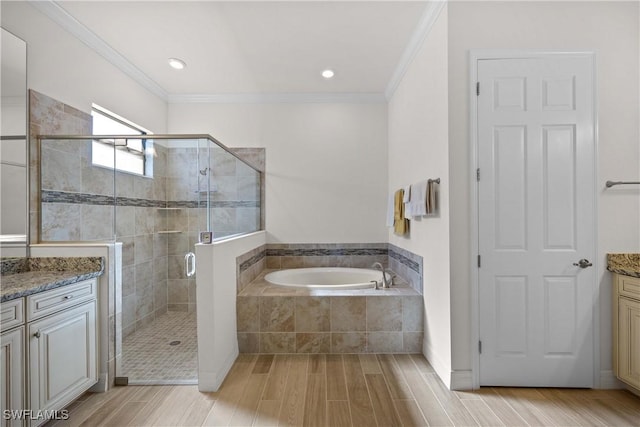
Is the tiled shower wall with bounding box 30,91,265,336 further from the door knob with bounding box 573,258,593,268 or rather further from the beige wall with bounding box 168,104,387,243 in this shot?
the door knob with bounding box 573,258,593,268

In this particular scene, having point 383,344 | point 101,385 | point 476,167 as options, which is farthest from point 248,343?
point 476,167

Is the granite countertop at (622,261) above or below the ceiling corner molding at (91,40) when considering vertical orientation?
below

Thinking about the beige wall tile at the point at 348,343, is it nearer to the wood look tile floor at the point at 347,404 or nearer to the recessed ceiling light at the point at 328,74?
the wood look tile floor at the point at 347,404

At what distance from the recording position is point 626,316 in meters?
1.98

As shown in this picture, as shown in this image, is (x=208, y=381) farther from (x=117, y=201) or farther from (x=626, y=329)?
(x=626, y=329)

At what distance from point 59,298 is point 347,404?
1824mm

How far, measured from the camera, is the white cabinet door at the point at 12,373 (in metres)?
1.45

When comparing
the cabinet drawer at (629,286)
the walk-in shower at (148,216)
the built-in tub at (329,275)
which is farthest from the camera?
the built-in tub at (329,275)

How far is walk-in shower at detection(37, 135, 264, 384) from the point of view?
227 cm

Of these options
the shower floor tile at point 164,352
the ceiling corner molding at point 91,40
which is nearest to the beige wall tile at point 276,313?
the shower floor tile at point 164,352

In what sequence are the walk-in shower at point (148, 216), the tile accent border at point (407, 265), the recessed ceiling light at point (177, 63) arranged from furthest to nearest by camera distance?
the recessed ceiling light at point (177, 63) → the tile accent border at point (407, 265) → the walk-in shower at point (148, 216)

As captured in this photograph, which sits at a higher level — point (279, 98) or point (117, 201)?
point (279, 98)

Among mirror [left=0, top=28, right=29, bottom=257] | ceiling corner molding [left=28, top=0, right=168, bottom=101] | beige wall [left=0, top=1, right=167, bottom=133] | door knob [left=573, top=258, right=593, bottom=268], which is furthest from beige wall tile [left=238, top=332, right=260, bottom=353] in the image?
ceiling corner molding [left=28, top=0, right=168, bottom=101]

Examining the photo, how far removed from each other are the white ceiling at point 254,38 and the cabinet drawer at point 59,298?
200cm
